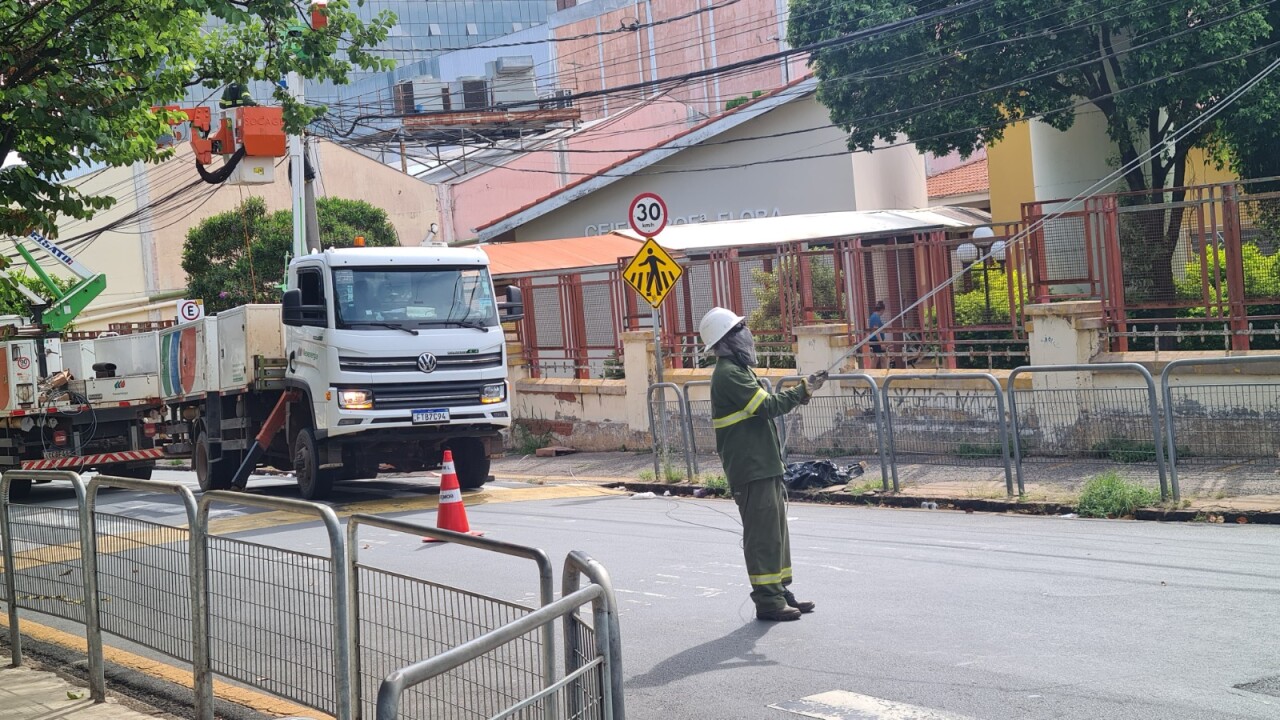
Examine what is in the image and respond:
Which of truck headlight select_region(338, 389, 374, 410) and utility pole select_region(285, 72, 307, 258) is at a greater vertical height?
utility pole select_region(285, 72, 307, 258)

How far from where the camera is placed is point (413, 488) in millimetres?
17625

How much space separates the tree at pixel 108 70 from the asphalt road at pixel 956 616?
3206 millimetres

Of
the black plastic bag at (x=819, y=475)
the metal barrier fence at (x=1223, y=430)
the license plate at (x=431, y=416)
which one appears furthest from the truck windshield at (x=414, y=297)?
the metal barrier fence at (x=1223, y=430)

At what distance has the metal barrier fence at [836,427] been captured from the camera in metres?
15.0

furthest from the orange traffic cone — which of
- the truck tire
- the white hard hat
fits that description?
the truck tire

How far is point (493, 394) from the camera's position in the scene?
51.6 feet

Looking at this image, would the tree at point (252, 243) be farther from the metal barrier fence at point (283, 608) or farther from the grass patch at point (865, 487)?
the metal barrier fence at point (283, 608)

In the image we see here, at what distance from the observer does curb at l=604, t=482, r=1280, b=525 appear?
10.9 meters

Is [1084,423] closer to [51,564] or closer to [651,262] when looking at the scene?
[651,262]

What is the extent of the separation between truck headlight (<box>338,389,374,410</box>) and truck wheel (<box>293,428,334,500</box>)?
999 millimetres

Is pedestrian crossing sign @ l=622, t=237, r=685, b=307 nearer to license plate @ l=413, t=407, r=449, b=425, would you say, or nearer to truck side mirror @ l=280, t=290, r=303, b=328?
license plate @ l=413, t=407, r=449, b=425

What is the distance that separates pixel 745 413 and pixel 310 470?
909 cm

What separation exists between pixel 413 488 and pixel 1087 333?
874 centimetres

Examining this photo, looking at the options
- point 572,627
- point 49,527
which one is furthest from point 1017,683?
point 49,527
